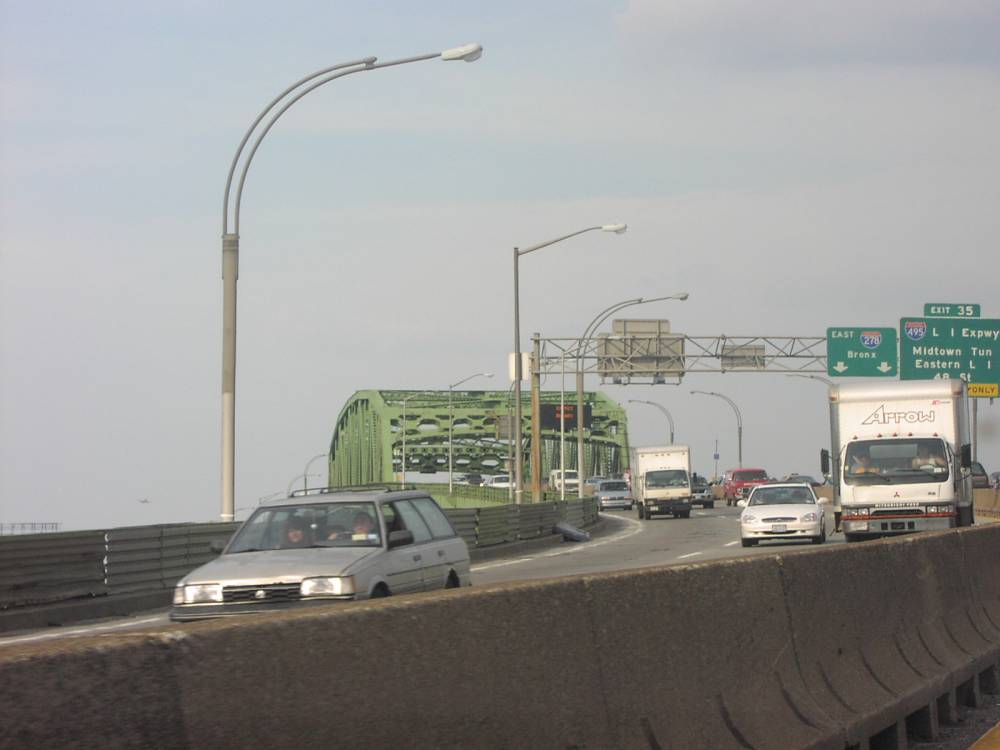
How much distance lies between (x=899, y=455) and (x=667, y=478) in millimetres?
32220

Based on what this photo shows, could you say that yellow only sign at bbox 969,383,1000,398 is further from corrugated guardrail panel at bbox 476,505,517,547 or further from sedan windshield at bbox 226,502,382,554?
sedan windshield at bbox 226,502,382,554

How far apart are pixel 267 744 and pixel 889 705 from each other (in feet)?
17.0

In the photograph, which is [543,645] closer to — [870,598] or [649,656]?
[649,656]

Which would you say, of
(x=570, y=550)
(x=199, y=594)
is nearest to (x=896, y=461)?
(x=570, y=550)

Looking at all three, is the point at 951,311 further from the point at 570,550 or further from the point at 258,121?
the point at 258,121

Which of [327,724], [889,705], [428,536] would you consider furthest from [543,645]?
[428,536]

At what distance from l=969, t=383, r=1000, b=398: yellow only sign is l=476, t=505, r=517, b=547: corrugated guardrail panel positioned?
1904 cm

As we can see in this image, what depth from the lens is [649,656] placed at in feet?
19.3

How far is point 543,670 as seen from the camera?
5.21 m

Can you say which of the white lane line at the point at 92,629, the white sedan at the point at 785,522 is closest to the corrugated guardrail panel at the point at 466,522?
the white sedan at the point at 785,522

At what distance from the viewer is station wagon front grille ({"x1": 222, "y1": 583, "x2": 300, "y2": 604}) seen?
11711 mm

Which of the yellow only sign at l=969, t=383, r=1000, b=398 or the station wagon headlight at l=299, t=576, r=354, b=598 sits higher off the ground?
the yellow only sign at l=969, t=383, r=1000, b=398

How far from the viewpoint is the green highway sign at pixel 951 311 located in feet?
158

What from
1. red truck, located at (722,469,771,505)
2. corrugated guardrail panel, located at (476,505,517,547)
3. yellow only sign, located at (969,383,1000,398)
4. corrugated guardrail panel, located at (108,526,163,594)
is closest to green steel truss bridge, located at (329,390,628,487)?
red truck, located at (722,469,771,505)
